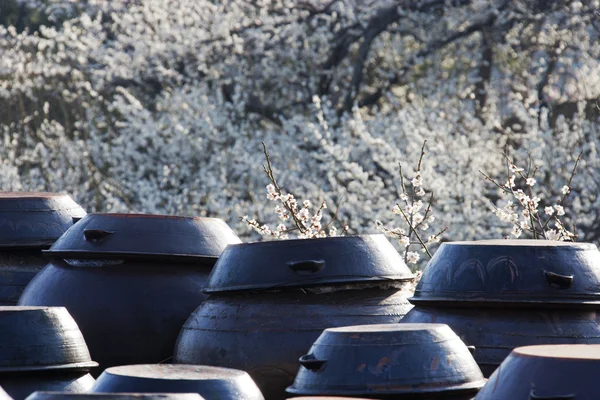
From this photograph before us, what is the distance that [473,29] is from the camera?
1355 centimetres

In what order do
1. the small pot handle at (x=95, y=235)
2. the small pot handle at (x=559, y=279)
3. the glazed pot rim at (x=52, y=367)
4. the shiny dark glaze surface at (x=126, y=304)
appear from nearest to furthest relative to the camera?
the small pot handle at (x=559, y=279) → the glazed pot rim at (x=52, y=367) → the shiny dark glaze surface at (x=126, y=304) → the small pot handle at (x=95, y=235)

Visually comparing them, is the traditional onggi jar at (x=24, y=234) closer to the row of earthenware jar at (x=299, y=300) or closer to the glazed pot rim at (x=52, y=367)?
the row of earthenware jar at (x=299, y=300)

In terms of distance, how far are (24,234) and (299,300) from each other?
1983 millimetres

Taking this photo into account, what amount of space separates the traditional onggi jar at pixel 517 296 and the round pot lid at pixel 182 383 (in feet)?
3.37

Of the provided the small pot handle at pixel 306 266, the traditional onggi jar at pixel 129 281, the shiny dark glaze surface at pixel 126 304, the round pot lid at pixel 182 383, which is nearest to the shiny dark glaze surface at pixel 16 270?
the traditional onggi jar at pixel 129 281

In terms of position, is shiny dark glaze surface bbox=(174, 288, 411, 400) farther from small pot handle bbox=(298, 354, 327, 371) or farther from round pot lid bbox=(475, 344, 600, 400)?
round pot lid bbox=(475, 344, 600, 400)

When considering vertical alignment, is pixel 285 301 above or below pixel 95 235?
below

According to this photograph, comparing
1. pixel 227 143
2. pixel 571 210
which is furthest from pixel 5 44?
pixel 571 210

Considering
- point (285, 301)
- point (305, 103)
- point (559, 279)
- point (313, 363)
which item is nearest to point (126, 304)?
point (285, 301)

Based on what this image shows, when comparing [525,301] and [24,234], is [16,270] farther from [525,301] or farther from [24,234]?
[525,301]

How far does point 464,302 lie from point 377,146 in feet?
27.6

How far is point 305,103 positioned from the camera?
14047 millimetres

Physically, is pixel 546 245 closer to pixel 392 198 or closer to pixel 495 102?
pixel 392 198

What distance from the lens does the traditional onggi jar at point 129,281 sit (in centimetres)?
520
